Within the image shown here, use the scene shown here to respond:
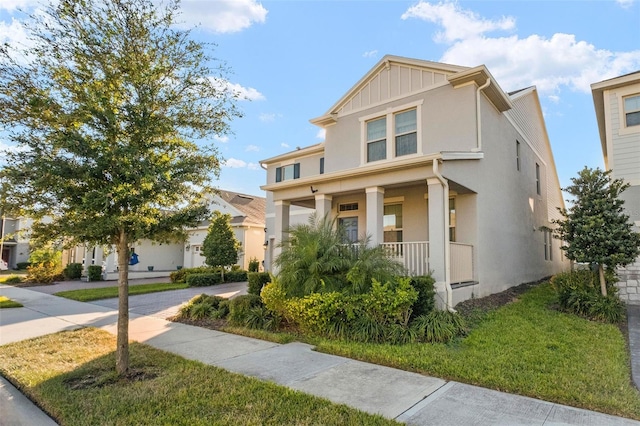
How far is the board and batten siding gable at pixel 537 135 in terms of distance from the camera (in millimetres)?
13523

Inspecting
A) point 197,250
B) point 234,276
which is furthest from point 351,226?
point 197,250

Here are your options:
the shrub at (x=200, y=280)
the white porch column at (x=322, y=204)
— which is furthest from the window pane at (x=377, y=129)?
the shrub at (x=200, y=280)

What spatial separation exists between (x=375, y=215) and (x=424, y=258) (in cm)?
159

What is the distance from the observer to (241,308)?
8.43m

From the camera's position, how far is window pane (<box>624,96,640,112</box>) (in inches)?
409

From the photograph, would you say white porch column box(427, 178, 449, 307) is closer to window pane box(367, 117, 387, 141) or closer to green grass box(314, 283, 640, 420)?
green grass box(314, 283, 640, 420)

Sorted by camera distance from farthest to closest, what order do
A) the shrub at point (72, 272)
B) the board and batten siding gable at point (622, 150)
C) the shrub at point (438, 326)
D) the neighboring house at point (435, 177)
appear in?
the shrub at point (72, 272) < the board and batten siding gable at point (622, 150) < the neighboring house at point (435, 177) < the shrub at point (438, 326)

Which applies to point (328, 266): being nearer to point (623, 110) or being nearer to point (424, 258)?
point (424, 258)

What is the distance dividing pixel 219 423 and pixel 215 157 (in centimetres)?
374

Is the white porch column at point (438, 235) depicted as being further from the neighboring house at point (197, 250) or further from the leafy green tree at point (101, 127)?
the neighboring house at point (197, 250)

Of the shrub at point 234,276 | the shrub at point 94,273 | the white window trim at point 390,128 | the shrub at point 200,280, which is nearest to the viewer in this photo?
the white window trim at point 390,128

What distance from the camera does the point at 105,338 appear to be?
24.0ft

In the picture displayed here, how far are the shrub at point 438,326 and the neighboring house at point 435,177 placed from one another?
90 cm

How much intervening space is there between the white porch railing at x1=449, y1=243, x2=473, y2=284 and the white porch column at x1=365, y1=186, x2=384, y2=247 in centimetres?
174
